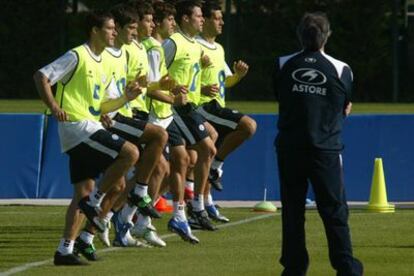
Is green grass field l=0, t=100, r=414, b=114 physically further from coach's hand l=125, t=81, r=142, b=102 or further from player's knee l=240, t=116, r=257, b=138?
coach's hand l=125, t=81, r=142, b=102

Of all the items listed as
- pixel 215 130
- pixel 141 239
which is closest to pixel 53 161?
pixel 215 130

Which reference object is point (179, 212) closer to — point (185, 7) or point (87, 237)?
point (87, 237)

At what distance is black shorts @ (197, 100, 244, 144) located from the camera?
1733 centimetres

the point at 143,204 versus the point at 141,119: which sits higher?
the point at 141,119

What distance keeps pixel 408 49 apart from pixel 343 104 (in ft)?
121

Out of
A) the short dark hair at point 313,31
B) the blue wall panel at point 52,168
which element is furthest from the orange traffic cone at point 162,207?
the short dark hair at point 313,31

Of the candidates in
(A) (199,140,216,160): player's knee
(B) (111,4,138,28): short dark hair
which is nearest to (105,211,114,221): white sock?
(B) (111,4,138,28): short dark hair

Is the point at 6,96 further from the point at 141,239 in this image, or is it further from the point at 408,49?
the point at 141,239

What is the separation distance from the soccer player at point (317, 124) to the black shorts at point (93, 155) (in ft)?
7.25

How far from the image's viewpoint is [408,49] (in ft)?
157

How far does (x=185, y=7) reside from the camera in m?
16.6

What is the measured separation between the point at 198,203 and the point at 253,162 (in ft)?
13.8

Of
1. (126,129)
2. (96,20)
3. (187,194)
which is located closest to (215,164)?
(187,194)

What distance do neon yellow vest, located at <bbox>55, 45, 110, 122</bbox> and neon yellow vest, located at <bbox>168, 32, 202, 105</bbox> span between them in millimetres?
2655
